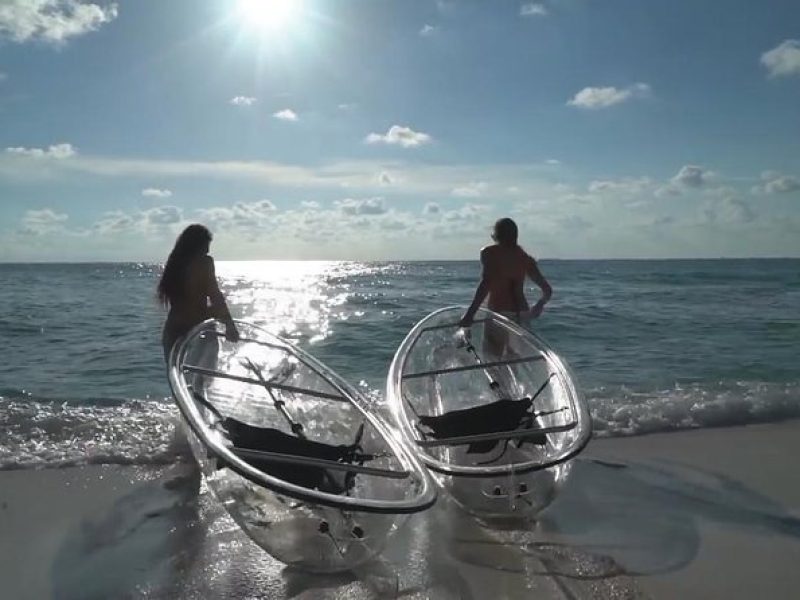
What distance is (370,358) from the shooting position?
1118 centimetres

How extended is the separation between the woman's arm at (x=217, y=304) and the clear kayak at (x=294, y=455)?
0.06 meters

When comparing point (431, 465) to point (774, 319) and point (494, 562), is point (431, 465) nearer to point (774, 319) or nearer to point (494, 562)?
point (494, 562)

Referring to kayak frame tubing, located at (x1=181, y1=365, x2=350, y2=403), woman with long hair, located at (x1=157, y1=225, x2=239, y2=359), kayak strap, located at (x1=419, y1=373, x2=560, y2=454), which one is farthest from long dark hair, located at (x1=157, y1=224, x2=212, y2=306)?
kayak strap, located at (x1=419, y1=373, x2=560, y2=454)

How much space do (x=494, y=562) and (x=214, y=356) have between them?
2.34m

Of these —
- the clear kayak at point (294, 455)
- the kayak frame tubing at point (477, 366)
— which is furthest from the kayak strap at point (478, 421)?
the kayak frame tubing at point (477, 366)

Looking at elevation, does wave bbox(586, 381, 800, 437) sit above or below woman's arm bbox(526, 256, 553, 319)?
below

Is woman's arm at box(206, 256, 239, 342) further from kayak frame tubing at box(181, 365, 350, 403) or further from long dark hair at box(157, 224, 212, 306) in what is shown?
kayak frame tubing at box(181, 365, 350, 403)

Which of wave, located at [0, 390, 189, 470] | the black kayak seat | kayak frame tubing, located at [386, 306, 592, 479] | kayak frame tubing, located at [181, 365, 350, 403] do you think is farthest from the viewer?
wave, located at [0, 390, 189, 470]

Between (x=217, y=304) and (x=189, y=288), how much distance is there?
0.72 feet

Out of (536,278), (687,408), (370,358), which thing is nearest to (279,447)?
(536,278)

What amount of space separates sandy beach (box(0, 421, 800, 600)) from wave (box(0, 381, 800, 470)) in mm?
308

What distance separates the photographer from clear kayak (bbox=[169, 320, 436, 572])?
2.89m

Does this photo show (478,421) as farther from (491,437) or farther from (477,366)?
(477,366)

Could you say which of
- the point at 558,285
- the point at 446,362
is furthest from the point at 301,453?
the point at 558,285
